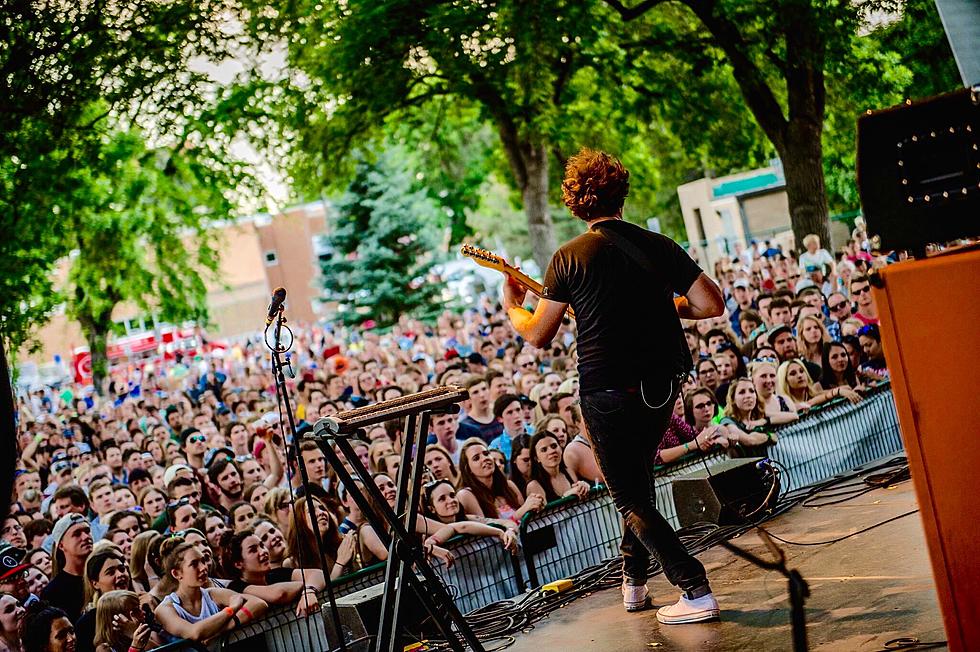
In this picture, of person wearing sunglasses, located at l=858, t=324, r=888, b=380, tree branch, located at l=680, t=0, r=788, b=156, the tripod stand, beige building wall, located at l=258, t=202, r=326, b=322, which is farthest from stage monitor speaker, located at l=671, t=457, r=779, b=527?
beige building wall, located at l=258, t=202, r=326, b=322

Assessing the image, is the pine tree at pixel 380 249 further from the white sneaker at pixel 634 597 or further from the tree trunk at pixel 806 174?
the white sneaker at pixel 634 597

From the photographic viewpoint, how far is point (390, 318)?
3497 cm

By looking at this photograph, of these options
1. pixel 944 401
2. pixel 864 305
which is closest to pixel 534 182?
pixel 864 305

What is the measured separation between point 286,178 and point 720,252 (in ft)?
45.6

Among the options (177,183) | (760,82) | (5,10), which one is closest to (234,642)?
(5,10)

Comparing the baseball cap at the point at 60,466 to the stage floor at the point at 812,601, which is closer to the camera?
the stage floor at the point at 812,601

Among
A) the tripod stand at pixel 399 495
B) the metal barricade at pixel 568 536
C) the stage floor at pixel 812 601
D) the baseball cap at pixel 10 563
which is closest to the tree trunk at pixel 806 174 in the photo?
the metal barricade at pixel 568 536

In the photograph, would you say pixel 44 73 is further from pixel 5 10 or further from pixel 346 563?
pixel 346 563

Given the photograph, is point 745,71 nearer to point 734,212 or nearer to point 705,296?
point 705,296

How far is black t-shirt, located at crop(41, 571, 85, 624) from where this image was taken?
6254mm

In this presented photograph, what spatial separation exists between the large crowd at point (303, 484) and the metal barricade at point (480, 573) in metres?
0.09

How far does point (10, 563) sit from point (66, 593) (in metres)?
0.48

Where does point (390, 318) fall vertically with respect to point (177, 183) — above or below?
below

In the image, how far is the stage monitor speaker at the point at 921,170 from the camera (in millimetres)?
3043
